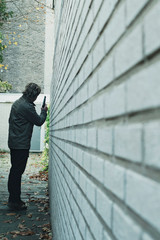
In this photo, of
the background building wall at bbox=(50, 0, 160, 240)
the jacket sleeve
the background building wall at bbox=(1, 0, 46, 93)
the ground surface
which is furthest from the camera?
the background building wall at bbox=(1, 0, 46, 93)

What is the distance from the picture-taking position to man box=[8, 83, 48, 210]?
564 cm

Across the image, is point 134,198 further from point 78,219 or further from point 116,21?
point 78,219

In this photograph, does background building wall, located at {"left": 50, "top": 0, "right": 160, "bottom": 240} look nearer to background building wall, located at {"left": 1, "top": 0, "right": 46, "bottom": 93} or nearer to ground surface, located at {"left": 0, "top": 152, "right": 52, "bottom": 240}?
ground surface, located at {"left": 0, "top": 152, "right": 52, "bottom": 240}

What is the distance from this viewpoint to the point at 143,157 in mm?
660

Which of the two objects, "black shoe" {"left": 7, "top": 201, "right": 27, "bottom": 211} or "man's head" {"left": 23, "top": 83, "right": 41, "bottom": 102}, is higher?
"man's head" {"left": 23, "top": 83, "right": 41, "bottom": 102}

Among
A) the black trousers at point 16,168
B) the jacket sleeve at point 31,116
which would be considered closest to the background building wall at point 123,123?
the jacket sleeve at point 31,116

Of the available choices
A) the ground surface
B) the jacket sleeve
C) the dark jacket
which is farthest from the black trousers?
the jacket sleeve

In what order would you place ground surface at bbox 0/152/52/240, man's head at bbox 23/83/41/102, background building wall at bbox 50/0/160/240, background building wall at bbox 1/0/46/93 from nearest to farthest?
background building wall at bbox 50/0/160/240 → ground surface at bbox 0/152/52/240 → man's head at bbox 23/83/41/102 → background building wall at bbox 1/0/46/93

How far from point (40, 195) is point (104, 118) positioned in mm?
6559

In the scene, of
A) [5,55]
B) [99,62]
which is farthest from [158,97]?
[5,55]

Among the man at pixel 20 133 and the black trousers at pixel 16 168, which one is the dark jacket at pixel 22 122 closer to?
the man at pixel 20 133

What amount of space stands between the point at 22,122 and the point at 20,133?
0.67 feet

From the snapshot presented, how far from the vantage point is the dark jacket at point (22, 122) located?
18.5 ft

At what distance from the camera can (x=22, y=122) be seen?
5703mm
